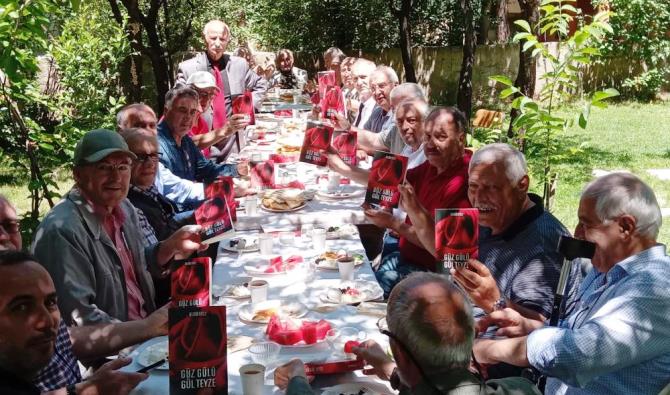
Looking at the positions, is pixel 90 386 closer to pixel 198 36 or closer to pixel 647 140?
pixel 647 140

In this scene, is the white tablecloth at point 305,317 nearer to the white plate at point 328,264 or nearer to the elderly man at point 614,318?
the white plate at point 328,264

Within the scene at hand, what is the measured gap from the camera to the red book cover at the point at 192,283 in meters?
2.67

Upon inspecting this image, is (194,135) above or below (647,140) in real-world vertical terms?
above

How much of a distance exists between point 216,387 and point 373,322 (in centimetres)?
111

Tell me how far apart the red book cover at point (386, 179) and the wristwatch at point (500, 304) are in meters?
1.03

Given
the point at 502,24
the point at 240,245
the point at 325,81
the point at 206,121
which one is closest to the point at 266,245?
the point at 240,245

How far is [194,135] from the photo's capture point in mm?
7176

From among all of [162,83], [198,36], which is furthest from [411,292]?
[198,36]

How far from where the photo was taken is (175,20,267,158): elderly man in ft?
27.4

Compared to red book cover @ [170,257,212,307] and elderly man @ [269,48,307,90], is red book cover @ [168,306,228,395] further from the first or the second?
elderly man @ [269,48,307,90]

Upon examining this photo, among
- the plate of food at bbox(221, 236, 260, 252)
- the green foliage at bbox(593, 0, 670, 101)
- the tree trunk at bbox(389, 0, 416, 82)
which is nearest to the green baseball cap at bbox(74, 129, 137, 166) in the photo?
the plate of food at bbox(221, 236, 260, 252)

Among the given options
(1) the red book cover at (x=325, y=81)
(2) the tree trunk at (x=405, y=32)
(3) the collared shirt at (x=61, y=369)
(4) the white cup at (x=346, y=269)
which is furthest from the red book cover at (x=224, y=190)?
(2) the tree trunk at (x=405, y=32)

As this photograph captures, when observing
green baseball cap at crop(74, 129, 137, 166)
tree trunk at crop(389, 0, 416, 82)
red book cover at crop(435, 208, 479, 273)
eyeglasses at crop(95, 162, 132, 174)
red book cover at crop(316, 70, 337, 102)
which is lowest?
red book cover at crop(435, 208, 479, 273)

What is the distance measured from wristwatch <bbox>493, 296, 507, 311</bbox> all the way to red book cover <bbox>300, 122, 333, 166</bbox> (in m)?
2.30
